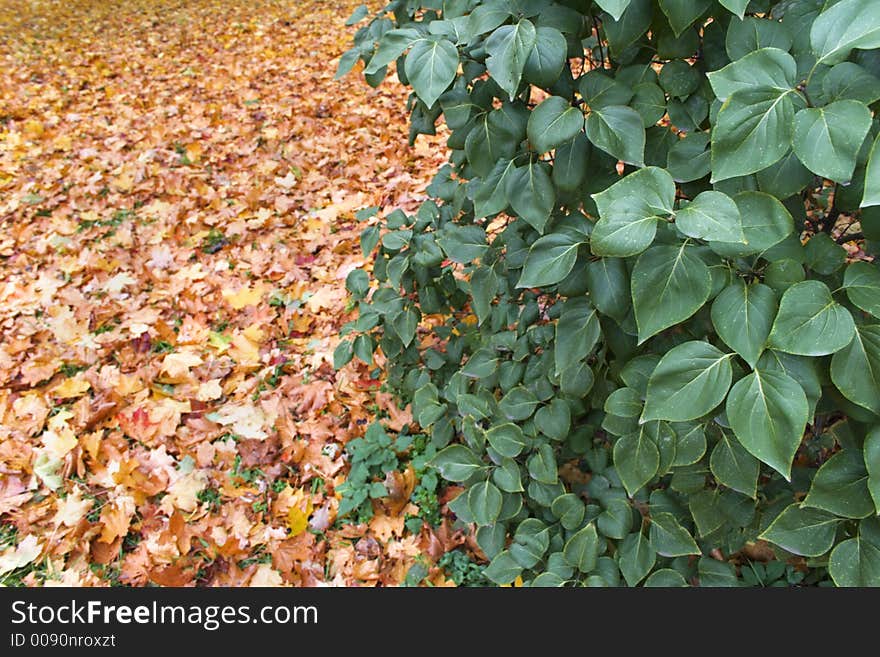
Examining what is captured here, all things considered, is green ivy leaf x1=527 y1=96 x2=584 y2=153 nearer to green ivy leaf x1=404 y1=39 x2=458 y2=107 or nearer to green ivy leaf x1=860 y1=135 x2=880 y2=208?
green ivy leaf x1=404 y1=39 x2=458 y2=107

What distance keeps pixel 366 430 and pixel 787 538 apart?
1.76m

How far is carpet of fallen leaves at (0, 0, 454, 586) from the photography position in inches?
93.5

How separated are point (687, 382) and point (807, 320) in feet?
0.69

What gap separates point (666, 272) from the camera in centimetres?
107

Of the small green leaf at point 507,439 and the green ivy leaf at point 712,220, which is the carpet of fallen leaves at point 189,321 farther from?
the green ivy leaf at point 712,220

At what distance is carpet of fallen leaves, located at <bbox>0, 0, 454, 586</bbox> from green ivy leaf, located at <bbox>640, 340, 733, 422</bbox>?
1476 mm

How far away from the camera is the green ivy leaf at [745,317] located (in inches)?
40.5

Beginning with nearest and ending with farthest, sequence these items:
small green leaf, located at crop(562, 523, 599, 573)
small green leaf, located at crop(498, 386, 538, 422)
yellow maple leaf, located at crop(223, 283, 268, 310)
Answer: small green leaf, located at crop(562, 523, 599, 573)
small green leaf, located at crop(498, 386, 538, 422)
yellow maple leaf, located at crop(223, 283, 268, 310)

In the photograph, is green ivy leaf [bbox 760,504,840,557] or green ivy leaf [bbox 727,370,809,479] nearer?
green ivy leaf [bbox 727,370,809,479]

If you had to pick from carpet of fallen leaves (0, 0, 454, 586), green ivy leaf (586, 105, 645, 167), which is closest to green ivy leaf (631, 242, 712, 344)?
green ivy leaf (586, 105, 645, 167)

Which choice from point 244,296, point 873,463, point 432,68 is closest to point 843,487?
point 873,463

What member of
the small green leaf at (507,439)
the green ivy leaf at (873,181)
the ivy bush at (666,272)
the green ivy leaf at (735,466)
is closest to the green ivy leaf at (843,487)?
the ivy bush at (666,272)

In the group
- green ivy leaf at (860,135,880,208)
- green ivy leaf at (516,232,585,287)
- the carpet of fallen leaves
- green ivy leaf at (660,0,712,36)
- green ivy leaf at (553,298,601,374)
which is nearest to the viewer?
green ivy leaf at (860,135,880,208)

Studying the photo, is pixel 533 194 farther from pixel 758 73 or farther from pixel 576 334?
pixel 758 73
